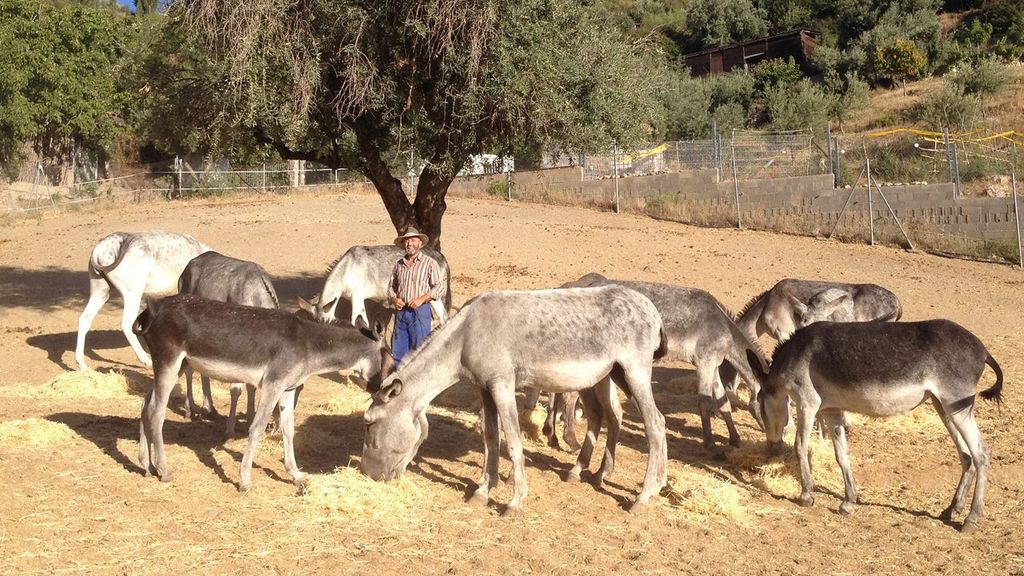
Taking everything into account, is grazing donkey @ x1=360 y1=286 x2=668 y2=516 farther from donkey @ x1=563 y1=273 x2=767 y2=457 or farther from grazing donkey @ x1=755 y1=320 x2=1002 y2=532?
donkey @ x1=563 y1=273 x2=767 y2=457

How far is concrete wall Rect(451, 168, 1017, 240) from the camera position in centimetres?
2327

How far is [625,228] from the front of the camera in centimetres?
2664

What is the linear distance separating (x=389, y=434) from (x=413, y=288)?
90.6 inches

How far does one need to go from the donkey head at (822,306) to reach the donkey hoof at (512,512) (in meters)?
5.16

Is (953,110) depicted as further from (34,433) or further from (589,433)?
(34,433)

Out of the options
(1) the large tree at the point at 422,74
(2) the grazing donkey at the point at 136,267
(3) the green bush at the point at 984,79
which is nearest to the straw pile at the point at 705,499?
(1) the large tree at the point at 422,74

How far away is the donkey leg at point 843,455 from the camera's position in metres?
8.13

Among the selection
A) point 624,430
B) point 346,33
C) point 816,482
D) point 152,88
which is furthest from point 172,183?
point 816,482

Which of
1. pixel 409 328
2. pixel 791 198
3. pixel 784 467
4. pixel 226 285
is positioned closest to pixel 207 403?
pixel 226 285

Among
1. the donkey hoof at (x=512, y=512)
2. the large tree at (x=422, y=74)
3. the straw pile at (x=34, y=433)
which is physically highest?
the large tree at (x=422, y=74)

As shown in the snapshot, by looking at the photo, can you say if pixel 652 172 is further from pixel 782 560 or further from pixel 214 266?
pixel 782 560

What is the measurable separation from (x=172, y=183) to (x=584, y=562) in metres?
36.3

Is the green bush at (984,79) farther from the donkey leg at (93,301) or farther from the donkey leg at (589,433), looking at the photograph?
the donkey leg at (93,301)

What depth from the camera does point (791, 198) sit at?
27.2 meters
